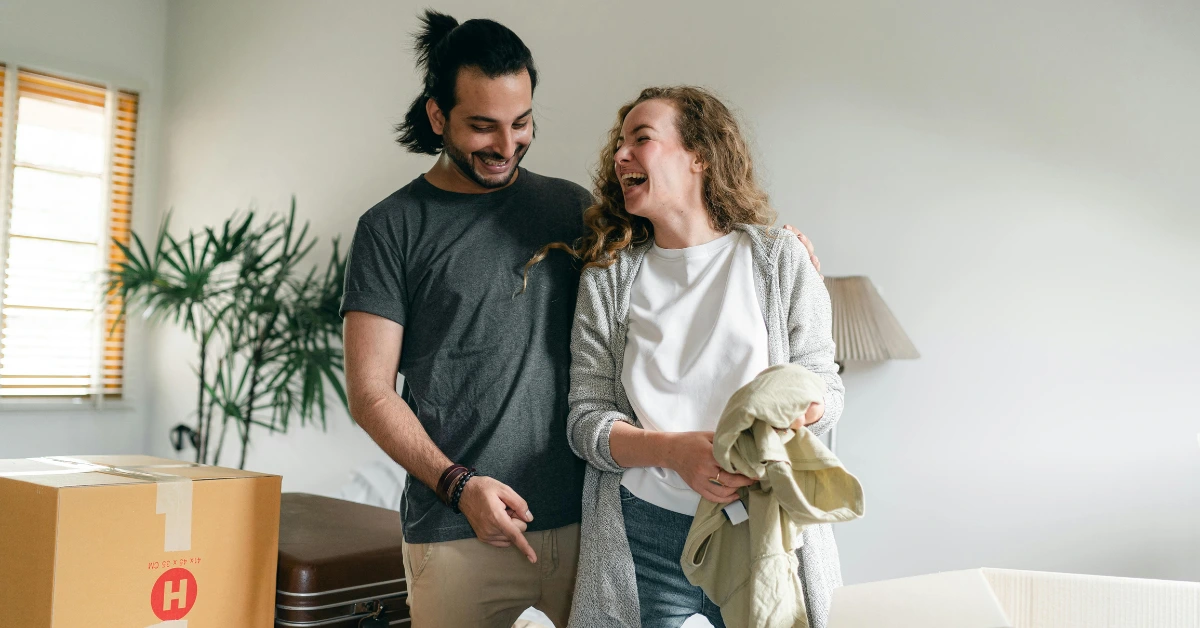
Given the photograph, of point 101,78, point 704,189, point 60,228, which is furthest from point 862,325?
point 101,78

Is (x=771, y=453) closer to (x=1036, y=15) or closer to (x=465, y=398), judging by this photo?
(x=465, y=398)

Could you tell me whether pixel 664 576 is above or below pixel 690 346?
below

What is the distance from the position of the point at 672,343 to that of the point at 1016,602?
62 centimetres

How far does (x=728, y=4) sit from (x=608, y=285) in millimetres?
1770

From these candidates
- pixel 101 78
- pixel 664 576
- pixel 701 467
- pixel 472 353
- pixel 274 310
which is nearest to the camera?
pixel 701 467

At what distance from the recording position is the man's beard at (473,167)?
5.43 ft

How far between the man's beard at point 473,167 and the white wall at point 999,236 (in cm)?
134

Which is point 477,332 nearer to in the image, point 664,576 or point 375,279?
point 375,279

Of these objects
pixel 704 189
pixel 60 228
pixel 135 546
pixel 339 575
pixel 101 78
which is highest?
pixel 101 78

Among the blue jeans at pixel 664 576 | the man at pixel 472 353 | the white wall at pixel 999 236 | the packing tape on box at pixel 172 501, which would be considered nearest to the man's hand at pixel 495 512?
the man at pixel 472 353

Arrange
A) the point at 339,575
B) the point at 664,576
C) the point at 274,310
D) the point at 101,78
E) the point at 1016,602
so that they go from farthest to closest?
the point at 101,78
the point at 274,310
the point at 339,575
the point at 664,576
the point at 1016,602

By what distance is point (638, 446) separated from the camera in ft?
4.35

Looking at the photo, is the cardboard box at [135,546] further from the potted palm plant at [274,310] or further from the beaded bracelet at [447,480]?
the potted palm plant at [274,310]

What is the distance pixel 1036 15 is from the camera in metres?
2.47
